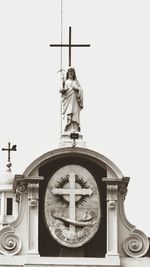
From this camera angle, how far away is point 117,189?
3117cm

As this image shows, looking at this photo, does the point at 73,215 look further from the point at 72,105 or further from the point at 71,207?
the point at 72,105

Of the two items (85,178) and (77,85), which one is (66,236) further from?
(77,85)

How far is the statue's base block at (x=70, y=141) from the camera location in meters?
31.5

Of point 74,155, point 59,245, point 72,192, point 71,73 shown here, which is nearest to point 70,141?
point 74,155

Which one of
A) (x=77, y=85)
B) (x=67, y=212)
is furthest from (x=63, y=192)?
(x=77, y=85)

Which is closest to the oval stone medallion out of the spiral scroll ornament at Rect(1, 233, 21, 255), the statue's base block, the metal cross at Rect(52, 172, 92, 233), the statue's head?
the metal cross at Rect(52, 172, 92, 233)

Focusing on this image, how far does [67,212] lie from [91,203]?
589mm

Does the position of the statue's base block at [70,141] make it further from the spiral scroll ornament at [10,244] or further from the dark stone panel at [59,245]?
the spiral scroll ornament at [10,244]

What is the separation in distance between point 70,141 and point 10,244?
9.01 feet

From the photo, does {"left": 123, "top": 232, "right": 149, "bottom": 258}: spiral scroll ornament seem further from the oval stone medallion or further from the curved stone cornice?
the curved stone cornice

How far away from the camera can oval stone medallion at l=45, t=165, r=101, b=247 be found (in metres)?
31.0

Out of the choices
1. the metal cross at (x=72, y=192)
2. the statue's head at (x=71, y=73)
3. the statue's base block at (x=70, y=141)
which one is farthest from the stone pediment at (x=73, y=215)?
the statue's head at (x=71, y=73)

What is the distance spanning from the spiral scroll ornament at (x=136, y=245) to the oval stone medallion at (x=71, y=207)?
0.79 metres

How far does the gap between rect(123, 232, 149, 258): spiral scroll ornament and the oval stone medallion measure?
2.58 ft
